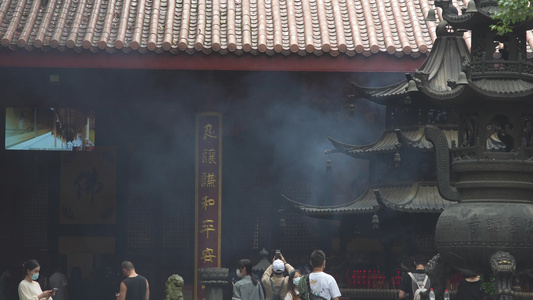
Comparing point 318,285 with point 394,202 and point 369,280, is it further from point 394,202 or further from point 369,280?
point 369,280

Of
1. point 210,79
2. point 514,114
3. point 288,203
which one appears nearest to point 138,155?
point 210,79

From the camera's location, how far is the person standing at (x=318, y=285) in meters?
9.80

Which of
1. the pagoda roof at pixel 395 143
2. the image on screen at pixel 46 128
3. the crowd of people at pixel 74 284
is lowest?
the crowd of people at pixel 74 284

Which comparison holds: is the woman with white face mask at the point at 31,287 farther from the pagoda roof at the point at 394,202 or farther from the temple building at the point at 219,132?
the pagoda roof at the point at 394,202

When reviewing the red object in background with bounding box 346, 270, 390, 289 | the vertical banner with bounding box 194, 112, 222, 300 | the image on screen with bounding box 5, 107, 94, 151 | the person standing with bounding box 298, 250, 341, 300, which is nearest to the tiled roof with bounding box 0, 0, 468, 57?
the vertical banner with bounding box 194, 112, 222, 300

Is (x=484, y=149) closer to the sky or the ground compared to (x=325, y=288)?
closer to the sky

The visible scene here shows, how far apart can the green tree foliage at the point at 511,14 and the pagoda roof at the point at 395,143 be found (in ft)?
9.77

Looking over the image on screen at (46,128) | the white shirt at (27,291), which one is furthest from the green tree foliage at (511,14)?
the image on screen at (46,128)

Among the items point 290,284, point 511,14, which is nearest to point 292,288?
point 290,284

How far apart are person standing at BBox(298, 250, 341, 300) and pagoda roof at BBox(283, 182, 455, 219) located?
3594mm

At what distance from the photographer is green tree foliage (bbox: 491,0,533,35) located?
408 inches

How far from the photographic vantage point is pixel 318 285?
32.2 feet

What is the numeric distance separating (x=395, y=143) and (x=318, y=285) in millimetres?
4926

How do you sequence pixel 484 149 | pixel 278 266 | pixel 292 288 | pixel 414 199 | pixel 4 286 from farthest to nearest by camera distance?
pixel 4 286, pixel 414 199, pixel 278 266, pixel 292 288, pixel 484 149
